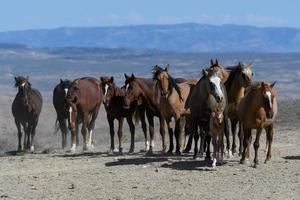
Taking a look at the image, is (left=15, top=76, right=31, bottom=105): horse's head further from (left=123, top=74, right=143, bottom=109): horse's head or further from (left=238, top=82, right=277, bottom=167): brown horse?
(left=238, top=82, right=277, bottom=167): brown horse

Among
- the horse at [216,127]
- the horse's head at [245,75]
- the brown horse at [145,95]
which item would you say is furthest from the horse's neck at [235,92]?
the brown horse at [145,95]

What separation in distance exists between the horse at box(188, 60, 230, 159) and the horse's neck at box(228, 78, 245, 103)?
0.42 metres

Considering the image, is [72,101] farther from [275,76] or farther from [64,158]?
[275,76]

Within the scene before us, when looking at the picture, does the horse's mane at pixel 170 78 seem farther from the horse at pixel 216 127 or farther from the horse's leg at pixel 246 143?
the horse's leg at pixel 246 143

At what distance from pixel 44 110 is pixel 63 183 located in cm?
2908

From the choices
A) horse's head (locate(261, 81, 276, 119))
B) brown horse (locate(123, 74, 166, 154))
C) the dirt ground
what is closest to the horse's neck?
the dirt ground

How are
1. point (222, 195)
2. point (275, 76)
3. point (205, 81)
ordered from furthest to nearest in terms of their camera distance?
point (275, 76), point (205, 81), point (222, 195)

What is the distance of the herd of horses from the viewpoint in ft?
54.4

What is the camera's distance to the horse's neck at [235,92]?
1833 centimetres

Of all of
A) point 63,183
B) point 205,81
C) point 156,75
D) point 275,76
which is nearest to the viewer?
point 63,183

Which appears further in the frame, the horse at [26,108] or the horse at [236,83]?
the horse at [26,108]

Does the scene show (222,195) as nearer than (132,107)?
Yes

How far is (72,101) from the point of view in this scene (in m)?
22.1

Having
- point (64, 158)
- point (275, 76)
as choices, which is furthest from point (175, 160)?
point (275, 76)
